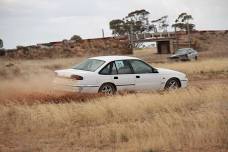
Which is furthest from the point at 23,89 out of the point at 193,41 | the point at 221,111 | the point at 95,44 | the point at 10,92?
the point at 193,41

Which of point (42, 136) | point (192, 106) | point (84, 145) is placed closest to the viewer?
point (84, 145)

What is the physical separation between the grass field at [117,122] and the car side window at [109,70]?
103cm

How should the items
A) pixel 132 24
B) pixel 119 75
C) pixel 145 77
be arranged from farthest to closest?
1. pixel 132 24
2. pixel 145 77
3. pixel 119 75

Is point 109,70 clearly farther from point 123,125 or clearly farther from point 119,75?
point 123,125

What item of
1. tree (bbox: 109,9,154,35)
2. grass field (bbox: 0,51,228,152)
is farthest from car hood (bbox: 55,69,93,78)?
tree (bbox: 109,9,154,35)

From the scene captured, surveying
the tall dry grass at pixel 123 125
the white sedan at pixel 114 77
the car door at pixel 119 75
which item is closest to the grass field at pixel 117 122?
the tall dry grass at pixel 123 125

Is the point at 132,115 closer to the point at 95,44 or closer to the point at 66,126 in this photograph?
the point at 66,126

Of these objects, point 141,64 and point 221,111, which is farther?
point 141,64

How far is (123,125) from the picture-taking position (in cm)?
1080

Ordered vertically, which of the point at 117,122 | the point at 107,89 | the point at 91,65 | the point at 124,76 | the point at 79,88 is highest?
the point at 91,65

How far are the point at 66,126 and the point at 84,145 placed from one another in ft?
6.56

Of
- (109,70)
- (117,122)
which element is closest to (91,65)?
(109,70)

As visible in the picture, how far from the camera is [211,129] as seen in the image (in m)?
9.83

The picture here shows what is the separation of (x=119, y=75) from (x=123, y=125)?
542cm
